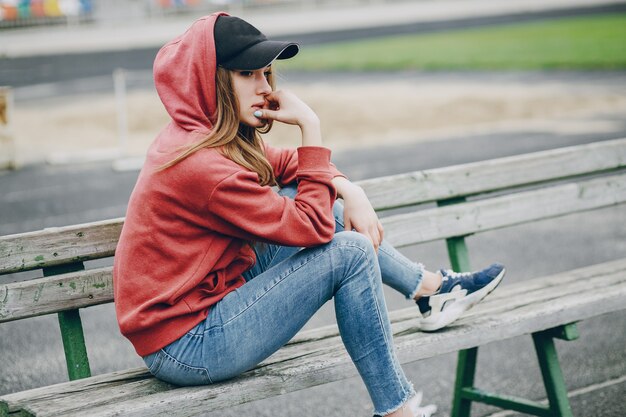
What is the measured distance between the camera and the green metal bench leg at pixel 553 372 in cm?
364

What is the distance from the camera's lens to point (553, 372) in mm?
3654

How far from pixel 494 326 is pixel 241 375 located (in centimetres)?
93

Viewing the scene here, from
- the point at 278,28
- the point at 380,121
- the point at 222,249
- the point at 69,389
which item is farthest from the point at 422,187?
the point at 278,28

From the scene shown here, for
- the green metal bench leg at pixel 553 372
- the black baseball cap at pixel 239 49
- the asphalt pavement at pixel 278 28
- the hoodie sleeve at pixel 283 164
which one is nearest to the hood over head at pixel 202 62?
the black baseball cap at pixel 239 49

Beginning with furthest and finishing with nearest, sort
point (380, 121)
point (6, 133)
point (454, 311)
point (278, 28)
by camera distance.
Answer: point (278, 28) → point (380, 121) → point (6, 133) → point (454, 311)

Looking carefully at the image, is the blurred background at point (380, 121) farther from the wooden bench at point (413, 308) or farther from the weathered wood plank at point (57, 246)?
the weathered wood plank at point (57, 246)

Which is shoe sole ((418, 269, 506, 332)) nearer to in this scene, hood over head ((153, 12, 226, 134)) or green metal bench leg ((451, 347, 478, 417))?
green metal bench leg ((451, 347, 478, 417))

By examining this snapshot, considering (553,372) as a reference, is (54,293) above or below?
above

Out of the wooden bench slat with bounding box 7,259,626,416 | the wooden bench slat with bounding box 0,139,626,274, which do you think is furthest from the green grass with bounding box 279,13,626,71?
the wooden bench slat with bounding box 7,259,626,416

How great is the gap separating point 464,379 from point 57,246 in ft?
5.80

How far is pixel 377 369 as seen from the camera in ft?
9.34

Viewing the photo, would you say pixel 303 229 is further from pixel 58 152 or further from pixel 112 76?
pixel 112 76

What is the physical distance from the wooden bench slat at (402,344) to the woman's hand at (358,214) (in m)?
0.38

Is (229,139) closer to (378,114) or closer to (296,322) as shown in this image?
(296,322)
